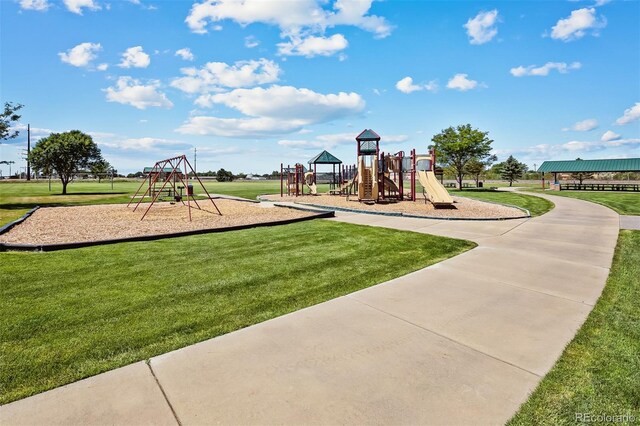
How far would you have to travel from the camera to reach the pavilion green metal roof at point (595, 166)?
Answer: 1378 inches

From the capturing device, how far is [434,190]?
1688 cm

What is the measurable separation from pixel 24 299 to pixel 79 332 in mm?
1623

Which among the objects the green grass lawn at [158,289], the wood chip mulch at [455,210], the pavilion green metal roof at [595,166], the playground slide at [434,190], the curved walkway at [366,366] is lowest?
the curved walkway at [366,366]

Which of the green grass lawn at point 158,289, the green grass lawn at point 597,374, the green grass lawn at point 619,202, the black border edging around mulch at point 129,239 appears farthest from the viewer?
the green grass lawn at point 619,202

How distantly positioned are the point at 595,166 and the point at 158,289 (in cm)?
4784

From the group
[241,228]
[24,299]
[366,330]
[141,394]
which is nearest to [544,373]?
[366,330]

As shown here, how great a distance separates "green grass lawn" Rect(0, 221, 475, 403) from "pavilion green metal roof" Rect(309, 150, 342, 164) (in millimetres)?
21736

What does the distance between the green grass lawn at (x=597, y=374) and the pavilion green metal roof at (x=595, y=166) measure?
4263 centimetres

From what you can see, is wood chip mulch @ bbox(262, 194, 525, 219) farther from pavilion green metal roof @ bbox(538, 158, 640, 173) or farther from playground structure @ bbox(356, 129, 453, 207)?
pavilion green metal roof @ bbox(538, 158, 640, 173)

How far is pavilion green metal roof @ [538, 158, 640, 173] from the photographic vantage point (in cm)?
3500

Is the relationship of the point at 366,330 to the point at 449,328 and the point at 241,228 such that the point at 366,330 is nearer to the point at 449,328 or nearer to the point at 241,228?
the point at 449,328

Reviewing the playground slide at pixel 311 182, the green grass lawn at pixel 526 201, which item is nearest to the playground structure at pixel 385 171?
the green grass lawn at pixel 526 201

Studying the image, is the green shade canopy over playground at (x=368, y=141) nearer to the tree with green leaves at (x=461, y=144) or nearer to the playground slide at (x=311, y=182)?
the playground slide at (x=311, y=182)

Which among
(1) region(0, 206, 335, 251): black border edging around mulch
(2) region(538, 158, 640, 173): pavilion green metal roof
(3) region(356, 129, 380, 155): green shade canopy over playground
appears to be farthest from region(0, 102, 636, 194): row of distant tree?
(1) region(0, 206, 335, 251): black border edging around mulch
